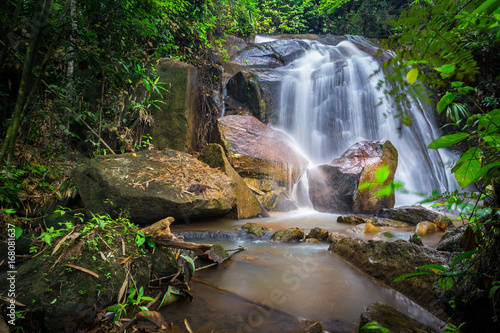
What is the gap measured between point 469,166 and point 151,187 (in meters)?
4.08

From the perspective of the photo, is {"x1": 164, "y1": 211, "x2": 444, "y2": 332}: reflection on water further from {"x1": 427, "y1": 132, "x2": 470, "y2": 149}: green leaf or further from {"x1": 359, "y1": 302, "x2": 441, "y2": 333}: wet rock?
{"x1": 427, "y1": 132, "x2": 470, "y2": 149}: green leaf

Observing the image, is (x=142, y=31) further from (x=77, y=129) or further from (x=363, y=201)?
(x=363, y=201)

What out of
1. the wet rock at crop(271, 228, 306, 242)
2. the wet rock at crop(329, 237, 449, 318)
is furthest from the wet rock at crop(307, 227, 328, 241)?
the wet rock at crop(329, 237, 449, 318)

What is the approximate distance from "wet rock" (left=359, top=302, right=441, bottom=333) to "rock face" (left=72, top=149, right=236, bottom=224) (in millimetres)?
3237

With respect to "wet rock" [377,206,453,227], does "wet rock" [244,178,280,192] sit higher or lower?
higher

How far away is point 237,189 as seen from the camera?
532cm

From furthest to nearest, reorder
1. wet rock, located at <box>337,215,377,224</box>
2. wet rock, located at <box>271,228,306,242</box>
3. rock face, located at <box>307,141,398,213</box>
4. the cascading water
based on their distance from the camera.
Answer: the cascading water
rock face, located at <box>307,141,398,213</box>
wet rock, located at <box>337,215,377,224</box>
wet rock, located at <box>271,228,306,242</box>

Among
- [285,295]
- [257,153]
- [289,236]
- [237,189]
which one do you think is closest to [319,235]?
[289,236]

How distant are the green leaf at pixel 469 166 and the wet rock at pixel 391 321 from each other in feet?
2.99

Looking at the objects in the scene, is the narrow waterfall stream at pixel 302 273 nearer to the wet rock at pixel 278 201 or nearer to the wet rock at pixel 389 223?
the wet rock at pixel 278 201

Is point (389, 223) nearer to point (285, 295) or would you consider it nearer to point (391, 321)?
point (285, 295)

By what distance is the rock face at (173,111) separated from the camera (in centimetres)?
623

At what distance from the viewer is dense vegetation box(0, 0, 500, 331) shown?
2.95 feet

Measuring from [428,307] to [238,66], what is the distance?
10.9m
